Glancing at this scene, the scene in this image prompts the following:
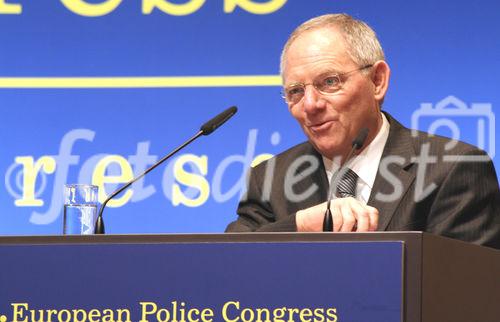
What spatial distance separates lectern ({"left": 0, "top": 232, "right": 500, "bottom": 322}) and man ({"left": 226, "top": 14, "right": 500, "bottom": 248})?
64cm

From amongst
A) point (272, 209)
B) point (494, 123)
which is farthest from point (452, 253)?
point (494, 123)

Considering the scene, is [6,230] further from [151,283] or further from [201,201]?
[151,283]

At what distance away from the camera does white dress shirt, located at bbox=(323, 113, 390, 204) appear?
8.54 ft

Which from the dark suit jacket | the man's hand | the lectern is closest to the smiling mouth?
the dark suit jacket

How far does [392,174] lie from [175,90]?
1045 mm

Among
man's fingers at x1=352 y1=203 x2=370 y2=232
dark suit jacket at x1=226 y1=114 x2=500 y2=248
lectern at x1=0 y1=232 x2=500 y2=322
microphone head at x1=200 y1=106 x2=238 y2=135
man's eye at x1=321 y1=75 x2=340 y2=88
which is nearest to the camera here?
lectern at x1=0 y1=232 x2=500 y2=322

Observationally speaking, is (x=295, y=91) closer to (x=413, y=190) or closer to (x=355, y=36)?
(x=355, y=36)

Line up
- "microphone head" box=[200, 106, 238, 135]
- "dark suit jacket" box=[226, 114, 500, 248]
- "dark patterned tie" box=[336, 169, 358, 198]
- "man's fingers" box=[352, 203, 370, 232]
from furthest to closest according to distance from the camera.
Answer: "dark patterned tie" box=[336, 169, 358, 198]
"dark suit jacket" box=[226, 114, 500, 248]
"microphone head" box=[200, 106, 238, 135]
"man's fingers" box=[352, 203, 370, 232]

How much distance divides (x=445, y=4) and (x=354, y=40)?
619 millimetres

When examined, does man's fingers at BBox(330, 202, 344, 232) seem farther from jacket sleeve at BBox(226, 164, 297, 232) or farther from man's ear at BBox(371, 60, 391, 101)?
man's ear at BBox(371, 60, 391, 101)

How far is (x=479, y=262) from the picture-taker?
5.95 feet

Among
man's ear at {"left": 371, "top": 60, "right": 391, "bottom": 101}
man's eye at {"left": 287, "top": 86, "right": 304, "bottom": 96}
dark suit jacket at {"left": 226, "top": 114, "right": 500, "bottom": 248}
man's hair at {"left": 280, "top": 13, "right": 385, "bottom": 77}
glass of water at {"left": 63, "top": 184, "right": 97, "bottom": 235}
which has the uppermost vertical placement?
man's hair at {"left": 280, "top": 13, "right": 385, "bottom": 77}

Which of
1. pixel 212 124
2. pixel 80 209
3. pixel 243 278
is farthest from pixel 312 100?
pixel 243 278

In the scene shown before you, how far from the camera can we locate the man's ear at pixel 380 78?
2.79 meters
